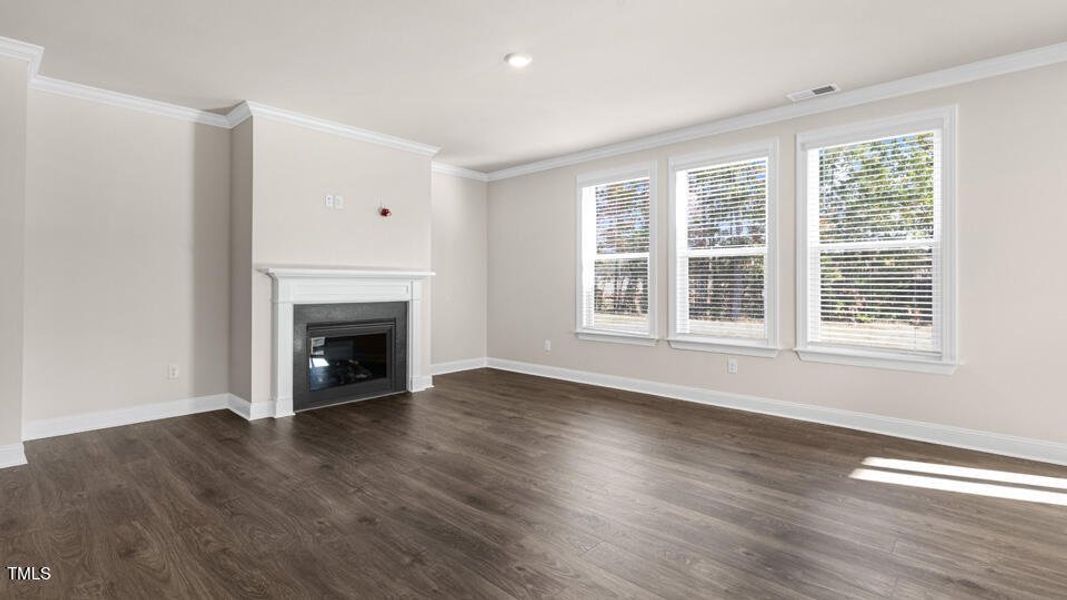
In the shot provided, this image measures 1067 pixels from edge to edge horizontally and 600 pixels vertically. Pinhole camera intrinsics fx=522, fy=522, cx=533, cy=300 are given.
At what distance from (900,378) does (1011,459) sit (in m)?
0.76

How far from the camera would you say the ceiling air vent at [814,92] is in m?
3.91

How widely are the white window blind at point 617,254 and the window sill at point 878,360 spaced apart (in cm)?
155

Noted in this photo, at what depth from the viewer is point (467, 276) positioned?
681 cm

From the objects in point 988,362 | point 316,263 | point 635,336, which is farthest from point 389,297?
point 988,362

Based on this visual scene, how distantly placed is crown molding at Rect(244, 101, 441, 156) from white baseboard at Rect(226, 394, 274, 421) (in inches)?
95.1

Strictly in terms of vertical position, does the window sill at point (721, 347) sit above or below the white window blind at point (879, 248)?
below

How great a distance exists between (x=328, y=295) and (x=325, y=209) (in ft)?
2.64

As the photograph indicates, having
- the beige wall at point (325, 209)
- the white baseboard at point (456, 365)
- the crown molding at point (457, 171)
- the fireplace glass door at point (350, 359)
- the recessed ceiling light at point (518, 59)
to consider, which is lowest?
the white baseboard at point (456, 365)

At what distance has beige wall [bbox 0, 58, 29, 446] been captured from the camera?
3.14m

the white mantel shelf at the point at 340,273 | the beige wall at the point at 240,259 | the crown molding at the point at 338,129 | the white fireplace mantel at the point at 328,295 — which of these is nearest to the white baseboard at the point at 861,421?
the white fireplace mantel at the point at 328,295

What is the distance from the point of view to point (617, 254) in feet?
18.7

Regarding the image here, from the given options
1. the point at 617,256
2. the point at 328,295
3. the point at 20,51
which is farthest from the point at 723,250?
the point at 20,51

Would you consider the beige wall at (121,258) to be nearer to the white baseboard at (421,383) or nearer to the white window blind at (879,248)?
the white baseboard at (421,383)

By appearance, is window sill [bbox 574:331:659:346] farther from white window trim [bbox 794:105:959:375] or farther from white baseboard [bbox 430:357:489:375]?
white baseboard [bbox 430:357:489:375]
